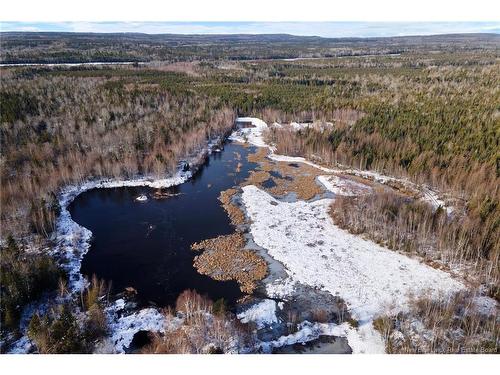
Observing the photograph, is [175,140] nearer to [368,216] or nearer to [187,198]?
[187,198]

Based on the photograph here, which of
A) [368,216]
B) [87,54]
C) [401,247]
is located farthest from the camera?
[87,54]

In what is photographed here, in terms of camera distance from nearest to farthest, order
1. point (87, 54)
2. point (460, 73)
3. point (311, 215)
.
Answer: point (311, 215) → point (460, 73) → point (87, 54)

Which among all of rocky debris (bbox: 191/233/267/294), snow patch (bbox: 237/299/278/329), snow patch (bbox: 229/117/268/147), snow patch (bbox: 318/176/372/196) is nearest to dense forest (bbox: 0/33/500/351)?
snow patch (bbox: 229/117/268/147)

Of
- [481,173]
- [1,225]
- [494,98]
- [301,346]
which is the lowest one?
[301,346]

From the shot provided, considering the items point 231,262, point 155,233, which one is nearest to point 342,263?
point 231,262

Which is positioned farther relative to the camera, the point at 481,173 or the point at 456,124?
the point at 456,124

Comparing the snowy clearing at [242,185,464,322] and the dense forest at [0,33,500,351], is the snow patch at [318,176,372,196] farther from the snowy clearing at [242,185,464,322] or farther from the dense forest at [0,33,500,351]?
the snowy clearing at [242,185,464,322]

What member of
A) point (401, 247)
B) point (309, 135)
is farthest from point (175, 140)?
point (401, 247)

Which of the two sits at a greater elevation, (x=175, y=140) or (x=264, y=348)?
(x=175, y=140)
